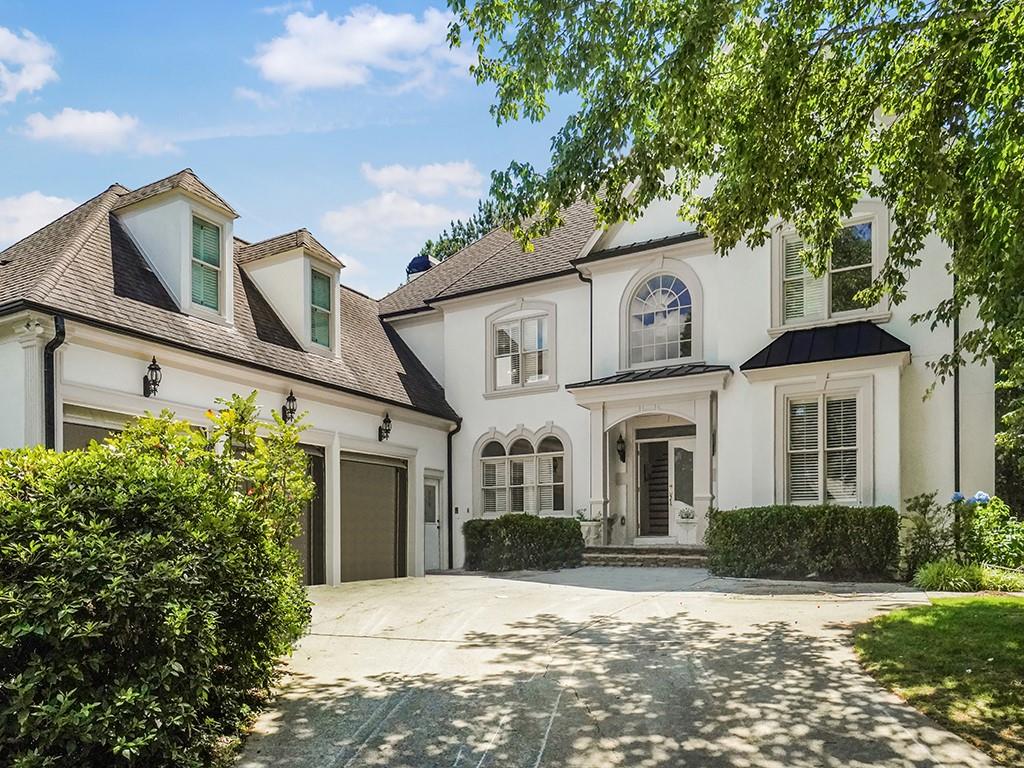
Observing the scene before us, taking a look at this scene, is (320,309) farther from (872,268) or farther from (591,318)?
(872,268)

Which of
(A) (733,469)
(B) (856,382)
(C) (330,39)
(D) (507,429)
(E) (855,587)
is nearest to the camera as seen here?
(C) (330,39)

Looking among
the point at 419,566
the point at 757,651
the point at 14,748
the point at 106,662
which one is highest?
the point at 106,662

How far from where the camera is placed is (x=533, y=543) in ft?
50.8

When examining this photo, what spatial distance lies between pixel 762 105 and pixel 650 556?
9.75 metres

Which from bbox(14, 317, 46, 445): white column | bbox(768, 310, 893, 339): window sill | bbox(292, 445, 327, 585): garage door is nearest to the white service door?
bbox(768, 310, 893, 339): window sill

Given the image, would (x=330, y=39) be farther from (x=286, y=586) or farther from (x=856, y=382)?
(x=856, y=382)

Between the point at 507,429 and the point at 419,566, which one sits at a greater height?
the point at 507,429

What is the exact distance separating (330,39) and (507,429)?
11.1m

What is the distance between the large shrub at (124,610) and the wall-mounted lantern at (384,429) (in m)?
10.0

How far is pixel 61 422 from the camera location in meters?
9.40

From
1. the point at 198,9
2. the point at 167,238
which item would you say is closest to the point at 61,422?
the point at 167,238

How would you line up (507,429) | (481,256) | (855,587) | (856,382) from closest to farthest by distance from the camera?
(855,587)
(856,382)
(507,429)
(481,256)

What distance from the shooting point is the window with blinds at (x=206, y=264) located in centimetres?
1223

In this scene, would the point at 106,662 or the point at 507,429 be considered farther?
the point at 507,429
